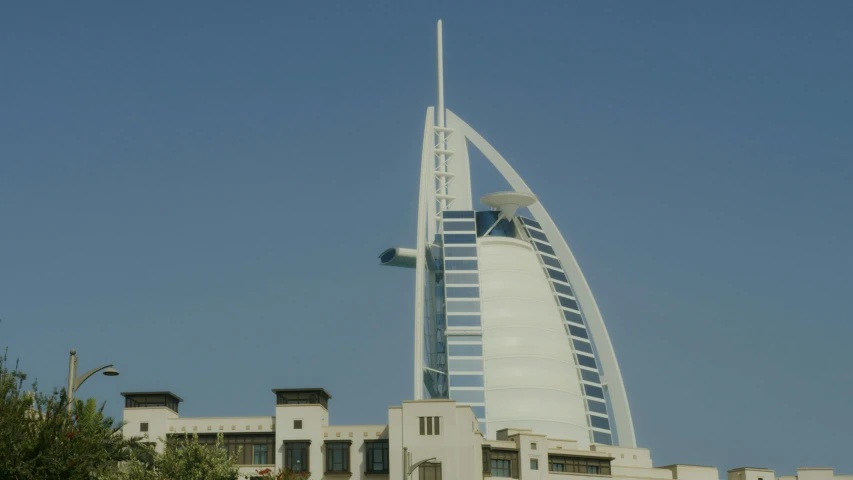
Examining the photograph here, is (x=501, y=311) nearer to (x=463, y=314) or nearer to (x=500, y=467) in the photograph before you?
(x=463, y=314)

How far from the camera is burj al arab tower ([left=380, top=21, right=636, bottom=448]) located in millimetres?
148000

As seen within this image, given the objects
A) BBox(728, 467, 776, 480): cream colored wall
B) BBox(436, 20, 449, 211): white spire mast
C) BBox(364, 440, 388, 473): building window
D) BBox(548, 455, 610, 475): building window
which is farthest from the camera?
BBox(436, 20, 449, 211): white spire mast

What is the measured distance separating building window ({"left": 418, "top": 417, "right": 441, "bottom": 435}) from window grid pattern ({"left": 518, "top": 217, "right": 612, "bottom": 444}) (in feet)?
176

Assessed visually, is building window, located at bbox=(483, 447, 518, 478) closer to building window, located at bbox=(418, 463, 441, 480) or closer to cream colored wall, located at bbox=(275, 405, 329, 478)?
building window, located at bbox=(418, 463, 441, 480)

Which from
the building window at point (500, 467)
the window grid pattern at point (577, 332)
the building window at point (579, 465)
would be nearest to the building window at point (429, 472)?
the building window at point (500, 467)

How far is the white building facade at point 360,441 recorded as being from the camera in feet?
320

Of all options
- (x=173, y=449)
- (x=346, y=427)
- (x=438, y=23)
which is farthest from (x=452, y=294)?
(x=173, y=449)

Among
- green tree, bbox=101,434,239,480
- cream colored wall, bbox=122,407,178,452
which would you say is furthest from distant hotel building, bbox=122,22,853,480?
green tree, bbox=101,434,239,480

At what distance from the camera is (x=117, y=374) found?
48.1 m

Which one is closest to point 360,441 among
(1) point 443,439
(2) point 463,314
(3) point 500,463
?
(1) point 443,439

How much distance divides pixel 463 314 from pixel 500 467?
51.0 meters

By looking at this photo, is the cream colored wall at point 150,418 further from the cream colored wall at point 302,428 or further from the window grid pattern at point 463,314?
the window grid pattern at point 463,314

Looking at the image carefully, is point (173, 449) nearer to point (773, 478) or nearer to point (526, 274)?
point (773, 478)

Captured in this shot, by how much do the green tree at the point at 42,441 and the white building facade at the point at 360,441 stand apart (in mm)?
47109
